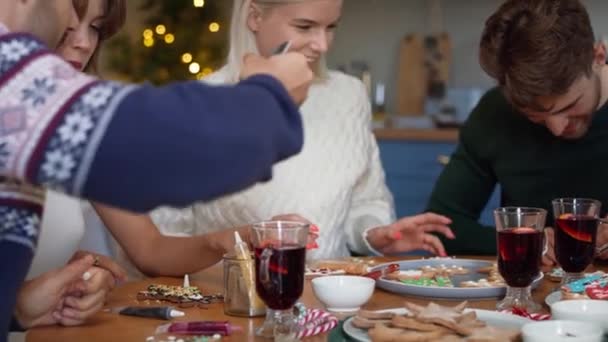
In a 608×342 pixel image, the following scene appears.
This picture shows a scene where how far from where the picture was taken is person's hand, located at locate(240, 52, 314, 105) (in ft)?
3.35

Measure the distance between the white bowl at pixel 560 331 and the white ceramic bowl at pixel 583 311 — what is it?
84 mm

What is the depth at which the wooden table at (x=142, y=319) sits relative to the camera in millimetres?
1355

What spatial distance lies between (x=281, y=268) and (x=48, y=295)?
1.22 feet

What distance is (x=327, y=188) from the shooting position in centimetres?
228

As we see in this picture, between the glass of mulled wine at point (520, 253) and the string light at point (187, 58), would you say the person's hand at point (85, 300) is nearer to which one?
the glass of mulled wine at point (520, 253)

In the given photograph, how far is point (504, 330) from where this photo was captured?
124 centimetres

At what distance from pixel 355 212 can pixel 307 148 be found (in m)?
0.20

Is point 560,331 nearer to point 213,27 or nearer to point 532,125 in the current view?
point 532,125

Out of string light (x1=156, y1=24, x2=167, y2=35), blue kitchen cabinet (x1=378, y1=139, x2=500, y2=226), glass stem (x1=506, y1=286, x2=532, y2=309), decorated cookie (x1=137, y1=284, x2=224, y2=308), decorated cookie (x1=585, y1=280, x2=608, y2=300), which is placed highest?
string light (x1=156, y1=24, x2=167, y2=35)

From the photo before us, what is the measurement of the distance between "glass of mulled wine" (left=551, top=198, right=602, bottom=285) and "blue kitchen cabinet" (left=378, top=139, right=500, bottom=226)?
8.14 feet

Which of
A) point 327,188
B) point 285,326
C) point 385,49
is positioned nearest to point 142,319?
point 285,326

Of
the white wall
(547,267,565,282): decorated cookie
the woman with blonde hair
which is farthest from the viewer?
the white wall

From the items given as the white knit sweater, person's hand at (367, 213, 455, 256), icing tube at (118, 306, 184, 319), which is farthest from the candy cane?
the white knit sweater

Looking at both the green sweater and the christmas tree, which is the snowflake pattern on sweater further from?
the christmas tree
